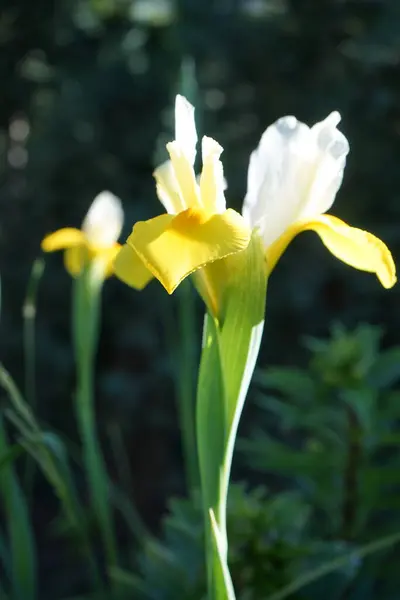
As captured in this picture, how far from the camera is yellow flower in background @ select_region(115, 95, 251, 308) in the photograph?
1.19ft

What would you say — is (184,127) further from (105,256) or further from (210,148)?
(105,256)

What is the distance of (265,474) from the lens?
4.82ft

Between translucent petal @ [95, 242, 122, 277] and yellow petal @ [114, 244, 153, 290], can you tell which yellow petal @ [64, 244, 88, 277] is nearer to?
translucent petal @ [95, 242, 122, 277]

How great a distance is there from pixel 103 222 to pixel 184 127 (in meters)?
0.27

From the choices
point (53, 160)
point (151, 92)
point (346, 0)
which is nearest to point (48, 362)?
point (53, 160)

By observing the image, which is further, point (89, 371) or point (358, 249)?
point (89, 371)

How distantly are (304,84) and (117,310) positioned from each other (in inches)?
20.0

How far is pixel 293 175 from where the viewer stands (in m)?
0.45

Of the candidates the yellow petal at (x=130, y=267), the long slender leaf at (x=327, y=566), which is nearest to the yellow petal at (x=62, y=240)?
the yellow petal at (x=130, y=267)

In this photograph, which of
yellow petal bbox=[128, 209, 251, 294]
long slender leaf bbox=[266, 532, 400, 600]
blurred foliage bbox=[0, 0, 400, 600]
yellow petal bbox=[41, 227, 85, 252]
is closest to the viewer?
yellow petal bbox=[128, 209, 251, 294]

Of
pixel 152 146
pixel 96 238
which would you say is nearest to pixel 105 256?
pixel 96 238

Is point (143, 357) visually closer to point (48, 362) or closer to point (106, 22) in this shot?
point (48, 362)

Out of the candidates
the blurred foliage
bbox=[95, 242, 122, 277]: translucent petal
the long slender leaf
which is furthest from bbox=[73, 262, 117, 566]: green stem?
the blurred foliage

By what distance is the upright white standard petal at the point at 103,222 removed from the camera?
0.68 m
